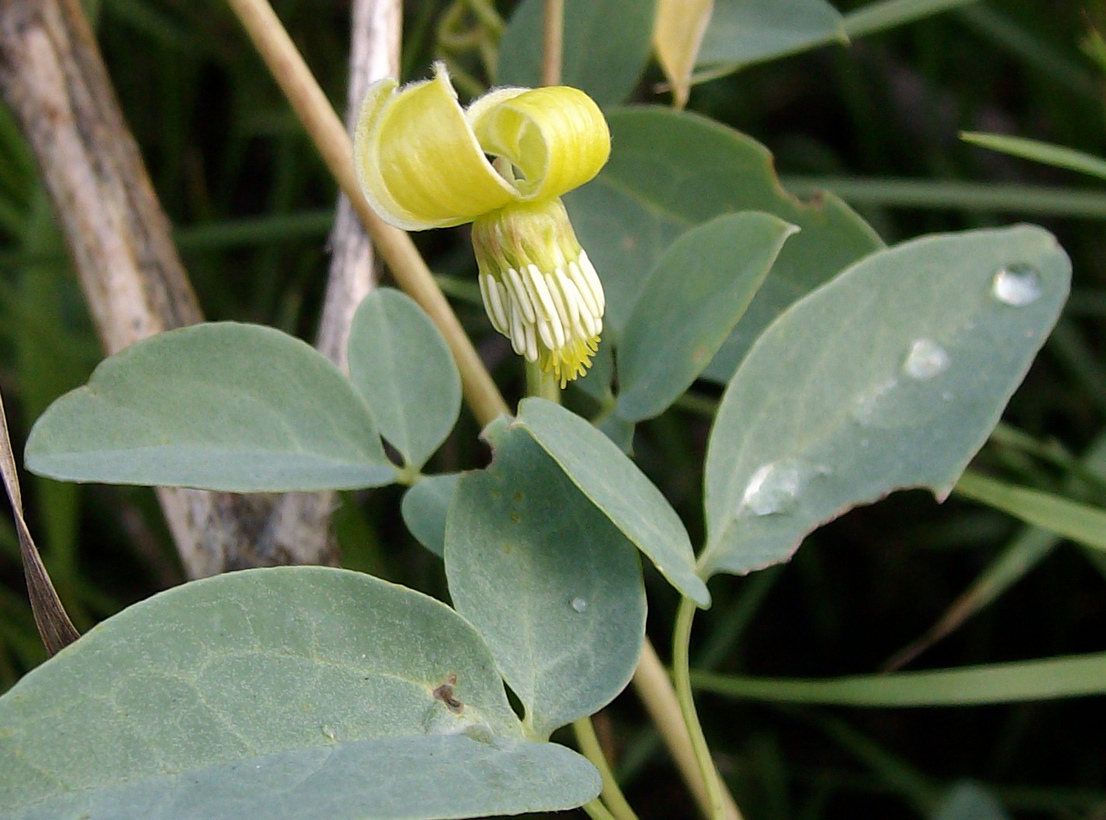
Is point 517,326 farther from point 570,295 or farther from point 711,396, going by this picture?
point 711,396

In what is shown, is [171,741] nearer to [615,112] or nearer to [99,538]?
[615,112]

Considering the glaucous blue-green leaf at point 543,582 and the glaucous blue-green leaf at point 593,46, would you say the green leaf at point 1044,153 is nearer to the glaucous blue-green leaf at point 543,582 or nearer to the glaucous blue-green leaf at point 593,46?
the glaucous blue-green leaf at point 593,46

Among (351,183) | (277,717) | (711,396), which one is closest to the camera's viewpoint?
(277,717)

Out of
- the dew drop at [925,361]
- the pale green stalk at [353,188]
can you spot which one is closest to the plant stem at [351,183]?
the pale green stalk at [353,188]

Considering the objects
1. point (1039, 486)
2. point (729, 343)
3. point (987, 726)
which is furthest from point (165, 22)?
point (987, 726)

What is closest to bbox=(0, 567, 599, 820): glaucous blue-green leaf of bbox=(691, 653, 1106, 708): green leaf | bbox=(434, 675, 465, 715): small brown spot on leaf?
bbox=(434, 675, 465, 715): small brown spot on leaf

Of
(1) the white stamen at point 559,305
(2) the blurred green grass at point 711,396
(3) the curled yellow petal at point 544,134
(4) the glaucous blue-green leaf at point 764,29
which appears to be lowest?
(2) the blurred green grass at point 711,396

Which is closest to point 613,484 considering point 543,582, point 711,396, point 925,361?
point 543,582
